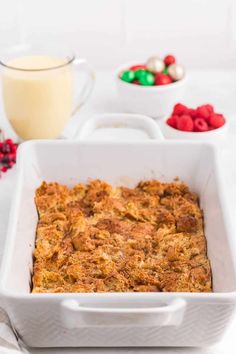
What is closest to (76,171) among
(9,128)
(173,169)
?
(173,169)

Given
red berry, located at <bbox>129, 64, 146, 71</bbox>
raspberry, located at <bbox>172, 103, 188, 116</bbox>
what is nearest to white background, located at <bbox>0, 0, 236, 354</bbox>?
red berry, located at <bbox>129, 64, 146, 71</bbox>

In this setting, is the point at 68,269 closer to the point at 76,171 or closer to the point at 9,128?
the point at 76,171

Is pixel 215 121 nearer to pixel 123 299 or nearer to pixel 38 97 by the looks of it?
pixel 38 97

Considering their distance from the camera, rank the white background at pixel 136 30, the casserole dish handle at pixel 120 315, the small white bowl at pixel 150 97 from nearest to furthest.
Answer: the casserole dish handle at pixel 120 315, the small white bowl at pixel 150 97, the white background at pixel 136 30

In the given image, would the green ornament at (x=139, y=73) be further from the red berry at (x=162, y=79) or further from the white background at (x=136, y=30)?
the white background at (x=136, y=30)

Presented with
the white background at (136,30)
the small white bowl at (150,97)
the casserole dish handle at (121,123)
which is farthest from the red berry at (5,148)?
the white background at (136,30)

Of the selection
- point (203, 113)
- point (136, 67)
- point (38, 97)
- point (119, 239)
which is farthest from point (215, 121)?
point (119, 239)

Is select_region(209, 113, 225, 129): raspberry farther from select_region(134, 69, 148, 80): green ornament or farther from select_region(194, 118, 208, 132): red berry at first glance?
select_region(134, 69, 148, 80): green ornament
